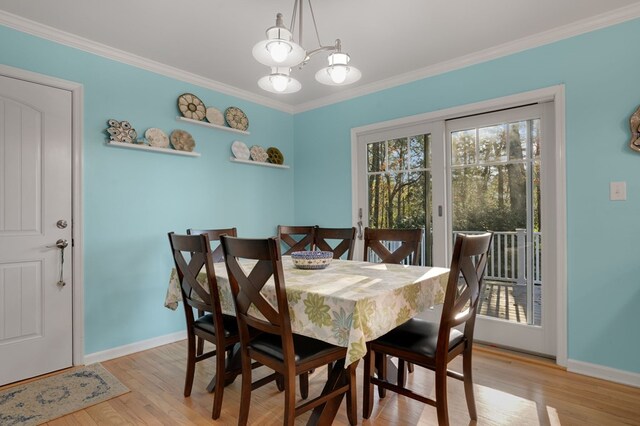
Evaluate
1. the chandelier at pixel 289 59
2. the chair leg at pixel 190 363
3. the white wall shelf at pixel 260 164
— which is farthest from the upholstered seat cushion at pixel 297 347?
the white wall shelf at pixel 260 164

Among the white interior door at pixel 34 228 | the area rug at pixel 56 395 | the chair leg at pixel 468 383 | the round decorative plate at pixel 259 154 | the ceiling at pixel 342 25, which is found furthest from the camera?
the round decorative plate at pixel 259 154

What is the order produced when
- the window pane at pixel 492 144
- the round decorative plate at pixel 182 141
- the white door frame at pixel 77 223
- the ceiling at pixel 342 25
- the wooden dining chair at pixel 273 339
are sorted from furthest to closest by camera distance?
the round decorative plate at pixel 182 141, the window pane at pixel 492 144, the white door frame at pixel 77 223, the ceiling at pixel 342 25, the wooden dining chair at pixel 273 339

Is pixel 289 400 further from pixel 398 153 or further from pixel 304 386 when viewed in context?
pixel 398 153

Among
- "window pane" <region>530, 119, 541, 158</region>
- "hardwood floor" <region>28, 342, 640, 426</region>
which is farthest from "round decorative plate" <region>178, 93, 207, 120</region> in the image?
"window pane" <region>530, 119, 541, 158</region>

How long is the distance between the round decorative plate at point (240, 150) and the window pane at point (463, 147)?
6.70ft

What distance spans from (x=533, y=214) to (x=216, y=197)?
2775mm

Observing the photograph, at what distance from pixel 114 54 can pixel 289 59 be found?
1870 mm

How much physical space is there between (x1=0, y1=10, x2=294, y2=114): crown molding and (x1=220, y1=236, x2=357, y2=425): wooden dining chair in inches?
83.1

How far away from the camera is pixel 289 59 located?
5.72 ft

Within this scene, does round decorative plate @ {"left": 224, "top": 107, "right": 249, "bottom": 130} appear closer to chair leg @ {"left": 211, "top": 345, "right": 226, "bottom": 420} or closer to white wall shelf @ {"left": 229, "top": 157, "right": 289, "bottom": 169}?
white wall shelf @ {"left": 229, "top": 157, "right": 289, "bottom": 169}

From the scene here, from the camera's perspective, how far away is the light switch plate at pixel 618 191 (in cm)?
229

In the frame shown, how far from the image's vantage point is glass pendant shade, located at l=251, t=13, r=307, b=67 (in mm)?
1665

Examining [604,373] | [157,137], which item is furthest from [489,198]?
[157,137]

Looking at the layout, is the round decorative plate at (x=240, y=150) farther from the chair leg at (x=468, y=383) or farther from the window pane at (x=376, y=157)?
the chair leg at (x=468, y=383)
